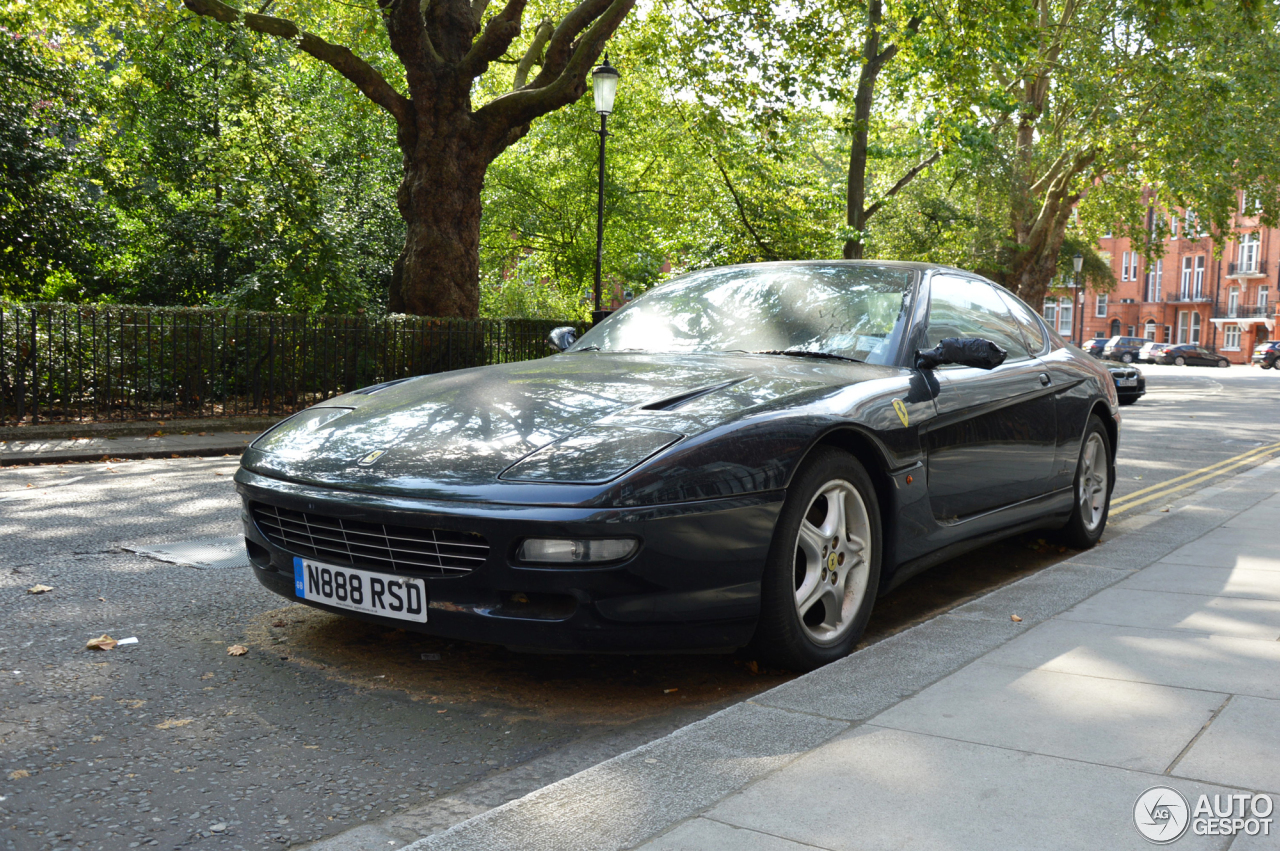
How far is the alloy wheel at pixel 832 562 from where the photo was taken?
358 cm

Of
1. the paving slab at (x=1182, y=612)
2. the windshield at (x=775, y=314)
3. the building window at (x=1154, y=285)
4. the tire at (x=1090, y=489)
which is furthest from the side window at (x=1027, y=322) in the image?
the building window at (x=1154, y=285)

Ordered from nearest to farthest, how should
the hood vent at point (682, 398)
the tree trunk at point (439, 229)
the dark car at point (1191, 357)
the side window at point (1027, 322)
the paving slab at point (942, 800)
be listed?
the paving slab at point (942, 800), the hood vent at point (682, 398), the side window at point (1027, 322), the tree trunk at point (439, 229), the dark car at point (1191, 357)

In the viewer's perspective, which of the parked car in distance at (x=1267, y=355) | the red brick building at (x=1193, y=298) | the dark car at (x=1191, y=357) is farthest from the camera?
the red brick building at (x=1193, y=298)

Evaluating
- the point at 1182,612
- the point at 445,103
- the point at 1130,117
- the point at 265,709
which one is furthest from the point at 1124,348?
the point at 265,709

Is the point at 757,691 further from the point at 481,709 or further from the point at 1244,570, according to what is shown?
the point at 1244,570

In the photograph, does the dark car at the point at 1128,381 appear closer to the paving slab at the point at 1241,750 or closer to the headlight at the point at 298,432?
the paving slab at the point at 1241,750

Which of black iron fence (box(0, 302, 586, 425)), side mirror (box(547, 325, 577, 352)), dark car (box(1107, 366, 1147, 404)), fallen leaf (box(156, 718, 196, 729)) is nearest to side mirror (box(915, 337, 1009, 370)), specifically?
side mirror (box(547, 325, 577, 352))

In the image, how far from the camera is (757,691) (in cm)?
349

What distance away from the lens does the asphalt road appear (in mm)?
2531

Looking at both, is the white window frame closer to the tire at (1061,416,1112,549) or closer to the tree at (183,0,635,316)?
the tree at (183,0,635,316)

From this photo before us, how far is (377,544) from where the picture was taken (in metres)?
3.29

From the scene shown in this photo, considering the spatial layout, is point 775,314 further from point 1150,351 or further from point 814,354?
point 1150,351

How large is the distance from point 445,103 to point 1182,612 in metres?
12.8

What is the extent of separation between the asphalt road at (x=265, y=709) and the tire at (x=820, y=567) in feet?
0.75
